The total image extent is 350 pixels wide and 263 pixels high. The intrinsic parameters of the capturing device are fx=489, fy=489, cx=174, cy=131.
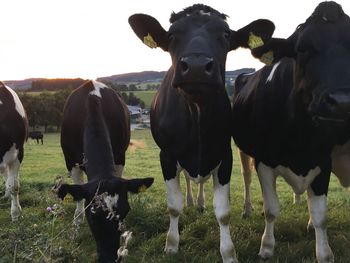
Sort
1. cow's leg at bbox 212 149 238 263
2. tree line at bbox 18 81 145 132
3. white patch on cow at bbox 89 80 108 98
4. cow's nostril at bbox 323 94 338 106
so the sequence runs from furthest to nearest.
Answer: tree line at bbox 18 81 145 132 → white patch on cow at bbox 89 80 108 98 → cow's leg at bbox 212 149 238 263 → cow's nostril at bbox 323 94 338 106

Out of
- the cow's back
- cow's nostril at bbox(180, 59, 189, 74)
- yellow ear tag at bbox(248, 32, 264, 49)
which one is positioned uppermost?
yellow ear tag at bbox(248, 32, 264, 49)

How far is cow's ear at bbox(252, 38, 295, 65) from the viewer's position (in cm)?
488


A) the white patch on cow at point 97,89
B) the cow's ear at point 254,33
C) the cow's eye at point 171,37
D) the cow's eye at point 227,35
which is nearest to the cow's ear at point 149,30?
the cow's eye at point 171,37

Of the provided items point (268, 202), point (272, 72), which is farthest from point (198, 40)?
point (268, 202)

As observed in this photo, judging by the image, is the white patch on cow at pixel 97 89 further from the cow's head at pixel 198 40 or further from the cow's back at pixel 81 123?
the cow's head at pixel 198 40

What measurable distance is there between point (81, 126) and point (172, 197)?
1962 mm

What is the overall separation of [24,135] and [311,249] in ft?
17.0

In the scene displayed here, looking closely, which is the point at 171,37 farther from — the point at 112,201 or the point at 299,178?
the point at 299,178

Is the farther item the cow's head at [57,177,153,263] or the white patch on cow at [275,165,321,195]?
→ the white patch on cow at [275,165,321,195]

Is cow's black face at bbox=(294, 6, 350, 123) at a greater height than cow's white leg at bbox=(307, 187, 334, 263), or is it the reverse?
cow's black face at bbox=(294, 6, 350, 123)

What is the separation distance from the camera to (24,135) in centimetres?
838

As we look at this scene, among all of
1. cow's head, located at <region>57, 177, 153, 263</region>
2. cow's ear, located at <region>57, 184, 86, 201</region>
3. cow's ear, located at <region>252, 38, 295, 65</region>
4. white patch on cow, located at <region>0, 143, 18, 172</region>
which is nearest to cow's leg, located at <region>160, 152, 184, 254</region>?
cow's head, located at <region>57, 177, 153, 263</region>

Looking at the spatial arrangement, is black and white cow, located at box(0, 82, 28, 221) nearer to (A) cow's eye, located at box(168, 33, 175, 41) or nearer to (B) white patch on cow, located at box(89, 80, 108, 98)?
(B) white patch on cow, located at box(89, 80, 108, 98)

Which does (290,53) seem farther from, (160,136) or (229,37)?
(160,136)
